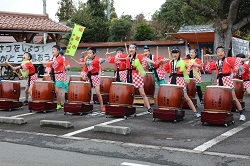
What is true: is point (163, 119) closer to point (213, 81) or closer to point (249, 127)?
point (249, 127)

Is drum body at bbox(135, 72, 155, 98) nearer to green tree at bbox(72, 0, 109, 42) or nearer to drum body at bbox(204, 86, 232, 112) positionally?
drum body at bbox(204, 86, 232, 112)

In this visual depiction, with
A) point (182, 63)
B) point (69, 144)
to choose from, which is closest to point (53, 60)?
point (182, 63)

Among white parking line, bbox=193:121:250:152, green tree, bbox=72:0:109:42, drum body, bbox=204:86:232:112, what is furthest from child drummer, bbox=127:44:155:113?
green tree, bbox=72:0:109:42

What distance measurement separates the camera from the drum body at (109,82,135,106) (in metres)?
9.05

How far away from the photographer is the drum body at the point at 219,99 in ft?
26.5

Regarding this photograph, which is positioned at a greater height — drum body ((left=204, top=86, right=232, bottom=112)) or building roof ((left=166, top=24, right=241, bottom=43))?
building roof ((left=166, top=24, right=241, bottom=43))

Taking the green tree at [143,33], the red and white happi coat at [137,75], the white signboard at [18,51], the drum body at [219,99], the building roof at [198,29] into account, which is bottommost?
the drum body at [219,99]

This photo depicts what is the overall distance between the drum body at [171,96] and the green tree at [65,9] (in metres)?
35.7

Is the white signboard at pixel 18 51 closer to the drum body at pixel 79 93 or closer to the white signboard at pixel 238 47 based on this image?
the drum body at pixel 79 93

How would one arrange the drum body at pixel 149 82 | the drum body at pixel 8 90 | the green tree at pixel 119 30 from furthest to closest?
1. the green tree at pixel 119 30
2. the drum body at pixel 149 82
3. the drum body at pixel 8 90

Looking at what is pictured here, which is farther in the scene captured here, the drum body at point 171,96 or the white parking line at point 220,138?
the drum body at point 171,96

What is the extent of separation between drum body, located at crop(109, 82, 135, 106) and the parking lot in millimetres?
396

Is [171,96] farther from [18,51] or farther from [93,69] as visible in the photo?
[18,51]

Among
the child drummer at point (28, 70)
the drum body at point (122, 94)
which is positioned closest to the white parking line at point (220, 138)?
the drum body at point (122, 94)
